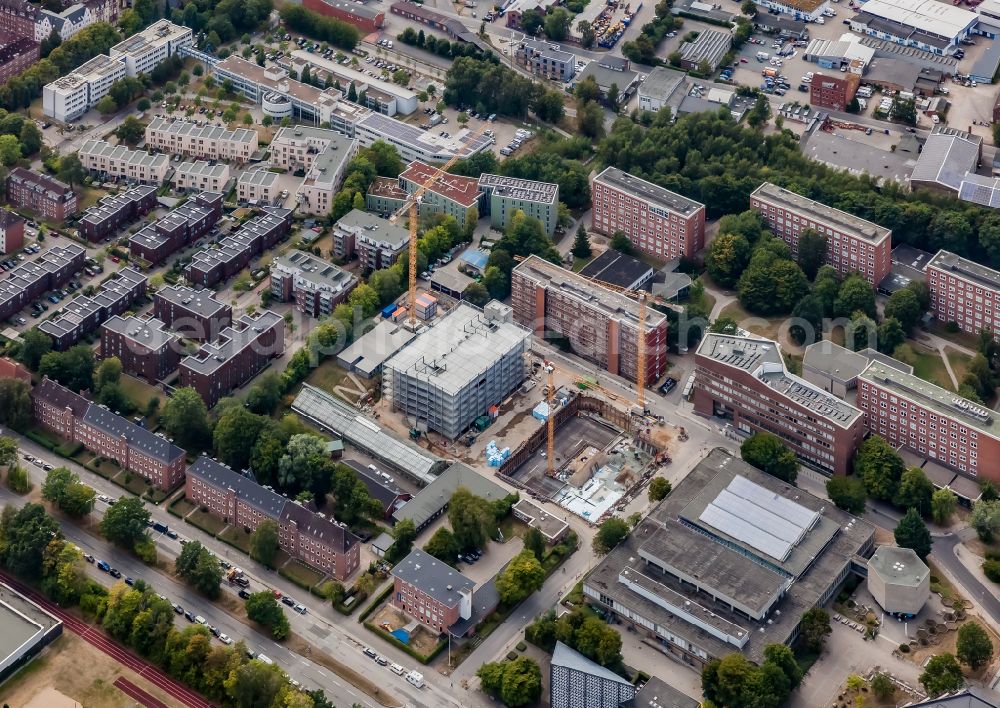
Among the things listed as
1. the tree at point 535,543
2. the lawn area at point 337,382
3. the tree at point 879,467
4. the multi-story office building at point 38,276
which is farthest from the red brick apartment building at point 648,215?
the multi-story office building at point 38,276

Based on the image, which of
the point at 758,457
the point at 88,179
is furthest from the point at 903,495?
the point at 88,179

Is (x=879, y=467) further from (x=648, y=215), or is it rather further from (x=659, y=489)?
(x=648, y=215)

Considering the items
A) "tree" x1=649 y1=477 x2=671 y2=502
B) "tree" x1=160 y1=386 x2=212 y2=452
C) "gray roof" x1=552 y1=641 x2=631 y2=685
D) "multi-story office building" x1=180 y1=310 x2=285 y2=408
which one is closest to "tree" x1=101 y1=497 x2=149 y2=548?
"tree" x1=160 y1=386 x2=212 y2=452

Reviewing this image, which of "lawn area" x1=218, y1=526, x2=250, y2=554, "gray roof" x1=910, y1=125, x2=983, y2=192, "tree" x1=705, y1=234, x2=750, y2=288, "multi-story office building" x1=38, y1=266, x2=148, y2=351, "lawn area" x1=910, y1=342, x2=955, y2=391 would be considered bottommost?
"lawn area" x1=218, y1=526, x2=250, y2=554

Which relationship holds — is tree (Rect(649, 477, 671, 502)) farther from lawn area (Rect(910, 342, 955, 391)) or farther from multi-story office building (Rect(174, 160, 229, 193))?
multi-story office building (Rect(174, 160, 229, 193))

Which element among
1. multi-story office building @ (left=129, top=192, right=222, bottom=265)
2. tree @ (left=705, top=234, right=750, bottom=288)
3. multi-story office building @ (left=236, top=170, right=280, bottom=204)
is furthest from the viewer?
multi-story office building @ (left=236, top=170, right=280, bottom=204)

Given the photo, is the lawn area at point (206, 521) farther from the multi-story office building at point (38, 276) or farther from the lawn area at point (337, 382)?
the multi-story office building at point (38, 276)

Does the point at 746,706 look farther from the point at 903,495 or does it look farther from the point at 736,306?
the point at 736,306
